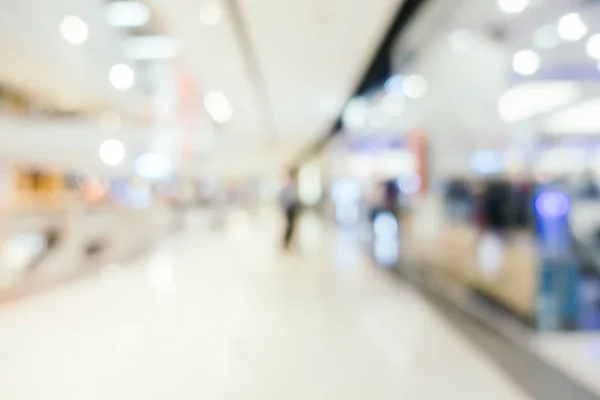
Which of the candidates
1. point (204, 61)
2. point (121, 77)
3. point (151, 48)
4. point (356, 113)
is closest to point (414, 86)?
point (356, 113)

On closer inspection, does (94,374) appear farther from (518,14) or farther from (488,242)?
(518,14)

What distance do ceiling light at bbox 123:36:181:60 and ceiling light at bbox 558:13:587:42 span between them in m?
5.46

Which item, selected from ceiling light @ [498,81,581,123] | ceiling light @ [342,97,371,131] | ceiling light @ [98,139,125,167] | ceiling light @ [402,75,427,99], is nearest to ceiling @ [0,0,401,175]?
ceiling light @ [98,139,125,167]

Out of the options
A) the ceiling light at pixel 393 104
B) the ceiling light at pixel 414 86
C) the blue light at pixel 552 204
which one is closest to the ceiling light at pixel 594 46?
the ceiling light at pixel 414 86

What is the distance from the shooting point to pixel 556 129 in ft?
50.0

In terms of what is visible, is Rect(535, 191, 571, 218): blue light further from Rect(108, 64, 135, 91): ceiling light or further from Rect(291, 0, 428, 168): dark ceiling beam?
Rect(108, 64, 135, 91): ceiling light

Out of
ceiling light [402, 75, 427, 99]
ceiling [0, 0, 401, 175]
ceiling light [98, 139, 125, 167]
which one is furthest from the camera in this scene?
ceiling light [98, 139, 125, 167]

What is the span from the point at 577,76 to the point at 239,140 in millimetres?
13977

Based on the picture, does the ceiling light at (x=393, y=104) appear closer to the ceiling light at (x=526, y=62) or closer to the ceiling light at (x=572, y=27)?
the ceiling light at (x=526, y=62)

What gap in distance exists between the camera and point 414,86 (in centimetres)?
1148

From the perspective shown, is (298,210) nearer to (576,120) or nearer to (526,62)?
(526,62)

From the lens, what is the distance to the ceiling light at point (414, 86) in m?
10.6

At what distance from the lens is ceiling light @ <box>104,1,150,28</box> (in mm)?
7430

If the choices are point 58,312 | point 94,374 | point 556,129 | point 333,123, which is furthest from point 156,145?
point 556,129
